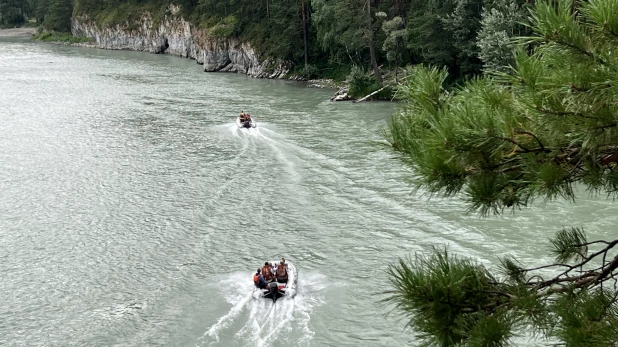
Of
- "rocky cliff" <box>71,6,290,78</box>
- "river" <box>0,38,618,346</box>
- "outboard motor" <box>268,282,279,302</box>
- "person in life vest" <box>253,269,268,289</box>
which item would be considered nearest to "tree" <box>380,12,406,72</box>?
"river" <box>0,38,618,346</box>

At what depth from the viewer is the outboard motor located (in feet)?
53.8

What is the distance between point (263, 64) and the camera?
6562cm

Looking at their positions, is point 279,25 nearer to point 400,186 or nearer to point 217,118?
point 217,118

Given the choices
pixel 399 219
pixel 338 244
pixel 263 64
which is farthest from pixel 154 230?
pixel 263 64

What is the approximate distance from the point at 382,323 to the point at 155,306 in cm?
638

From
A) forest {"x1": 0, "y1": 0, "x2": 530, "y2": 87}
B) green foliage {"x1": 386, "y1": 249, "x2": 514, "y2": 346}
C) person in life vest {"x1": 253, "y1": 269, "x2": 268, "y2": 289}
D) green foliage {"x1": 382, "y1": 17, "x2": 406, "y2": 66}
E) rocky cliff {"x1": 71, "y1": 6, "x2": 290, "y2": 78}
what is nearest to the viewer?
green foliage {"x1": 386, "y1": 249, "x2": 514, "y2": 346}

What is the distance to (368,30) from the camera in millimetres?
49156

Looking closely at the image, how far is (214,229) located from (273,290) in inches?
235

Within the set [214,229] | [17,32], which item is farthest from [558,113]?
[17,32]

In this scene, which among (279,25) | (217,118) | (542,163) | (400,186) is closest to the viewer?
(542,163)

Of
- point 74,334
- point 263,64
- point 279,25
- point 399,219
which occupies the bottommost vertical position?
point 74,334

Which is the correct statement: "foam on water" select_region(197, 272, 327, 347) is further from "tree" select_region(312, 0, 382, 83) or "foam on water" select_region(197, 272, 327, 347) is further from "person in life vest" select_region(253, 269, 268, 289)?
"tree" select_region(312, 0, 382, 83)

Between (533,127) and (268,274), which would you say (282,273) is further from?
(533,127)

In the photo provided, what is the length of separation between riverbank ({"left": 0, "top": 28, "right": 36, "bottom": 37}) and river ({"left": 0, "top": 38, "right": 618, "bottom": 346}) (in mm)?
100139
